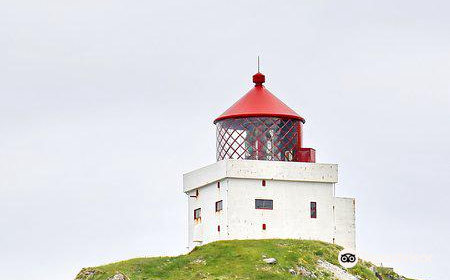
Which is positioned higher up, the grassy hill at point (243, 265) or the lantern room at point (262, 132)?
the lantern room at point (262, 132)

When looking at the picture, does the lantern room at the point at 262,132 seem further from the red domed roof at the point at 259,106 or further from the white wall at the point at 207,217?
the white wall at the point at 207,217

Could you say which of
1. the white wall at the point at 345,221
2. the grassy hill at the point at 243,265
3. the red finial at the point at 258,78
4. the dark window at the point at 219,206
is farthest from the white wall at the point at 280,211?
the red finial at the point at 258,78

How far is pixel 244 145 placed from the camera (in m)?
86.0

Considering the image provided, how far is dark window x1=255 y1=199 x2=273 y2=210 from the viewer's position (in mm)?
84250

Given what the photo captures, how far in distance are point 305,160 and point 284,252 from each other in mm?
7430

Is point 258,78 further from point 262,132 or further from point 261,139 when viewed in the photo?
point 261,139

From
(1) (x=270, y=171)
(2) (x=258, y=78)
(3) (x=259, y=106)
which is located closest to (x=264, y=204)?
(1) (x=270, y=171)

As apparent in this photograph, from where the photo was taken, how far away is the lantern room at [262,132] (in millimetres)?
85812

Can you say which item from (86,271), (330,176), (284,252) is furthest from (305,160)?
(86,271)

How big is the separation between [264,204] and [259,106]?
256 inches

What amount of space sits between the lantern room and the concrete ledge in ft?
Result: 3.71

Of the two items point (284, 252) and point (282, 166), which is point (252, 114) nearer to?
point (282, 166)

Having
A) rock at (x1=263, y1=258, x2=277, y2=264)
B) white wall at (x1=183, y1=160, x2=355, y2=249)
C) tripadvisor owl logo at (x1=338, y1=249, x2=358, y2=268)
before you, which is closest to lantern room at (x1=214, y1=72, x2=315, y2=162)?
white wall at (x1=183, y1=160, x2=355, y2=249)

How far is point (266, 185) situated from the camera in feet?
277
